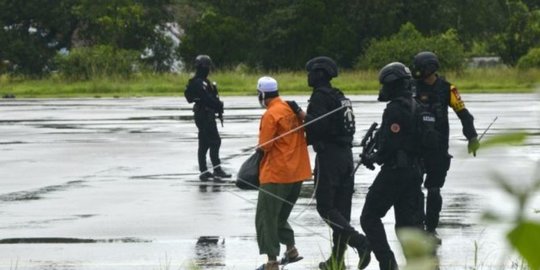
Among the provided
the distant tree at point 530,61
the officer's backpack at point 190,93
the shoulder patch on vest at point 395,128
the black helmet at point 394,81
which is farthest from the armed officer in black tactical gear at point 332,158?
the officer's backpack at point 190,93

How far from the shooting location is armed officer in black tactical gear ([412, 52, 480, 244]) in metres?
9.80

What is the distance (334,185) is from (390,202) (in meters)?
0.70

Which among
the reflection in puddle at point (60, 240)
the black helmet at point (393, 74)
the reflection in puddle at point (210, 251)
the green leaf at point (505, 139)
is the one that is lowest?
the reflection in puddle at point (60, 240)

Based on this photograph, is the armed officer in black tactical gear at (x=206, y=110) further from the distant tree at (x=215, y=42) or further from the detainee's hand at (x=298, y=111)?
the distant tree at (x=215, y=42)

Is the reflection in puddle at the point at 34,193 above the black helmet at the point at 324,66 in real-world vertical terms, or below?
below

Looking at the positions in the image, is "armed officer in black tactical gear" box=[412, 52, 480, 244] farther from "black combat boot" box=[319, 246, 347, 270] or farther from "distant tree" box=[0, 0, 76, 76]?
"distant tree" box=[0, 0, 76, 76]

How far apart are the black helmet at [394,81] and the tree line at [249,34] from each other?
147 feet

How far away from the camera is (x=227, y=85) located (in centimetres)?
4988

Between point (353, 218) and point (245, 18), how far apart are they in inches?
2297

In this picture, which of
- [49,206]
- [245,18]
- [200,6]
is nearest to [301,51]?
[245,18]

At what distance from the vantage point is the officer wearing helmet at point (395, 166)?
316 inches

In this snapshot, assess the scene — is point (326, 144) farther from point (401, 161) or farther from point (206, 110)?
point (206, 110)

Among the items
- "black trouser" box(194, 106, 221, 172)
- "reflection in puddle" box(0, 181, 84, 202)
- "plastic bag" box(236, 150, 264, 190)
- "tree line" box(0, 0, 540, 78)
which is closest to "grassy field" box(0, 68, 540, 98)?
"tree line" box(0, 0, 540, 78)

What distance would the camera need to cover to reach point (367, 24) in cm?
6456
